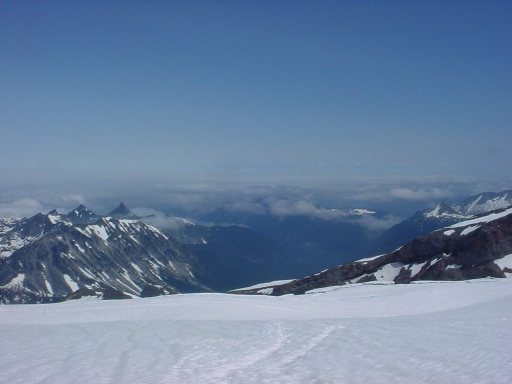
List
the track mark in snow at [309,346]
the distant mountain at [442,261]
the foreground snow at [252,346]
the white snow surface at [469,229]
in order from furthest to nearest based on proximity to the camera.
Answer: the white snow surface at [469,229], the distant mountain at [442,261], the track mark in snow at [309,346], the foreground snow at [252,346]

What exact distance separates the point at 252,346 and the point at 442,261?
76.1 metres

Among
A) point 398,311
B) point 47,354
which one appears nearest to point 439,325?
point 398,311

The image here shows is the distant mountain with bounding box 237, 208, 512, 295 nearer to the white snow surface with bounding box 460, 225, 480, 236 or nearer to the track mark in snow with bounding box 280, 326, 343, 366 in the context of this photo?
the white snow surface with bounding box 460, 225, 480, 236

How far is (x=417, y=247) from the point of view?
99.0 metres

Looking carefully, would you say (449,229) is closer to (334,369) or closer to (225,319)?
(225,319)

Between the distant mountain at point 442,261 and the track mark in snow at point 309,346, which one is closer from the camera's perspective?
the track mark in snow at point 309,346

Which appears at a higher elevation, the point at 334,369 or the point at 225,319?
the point at 334,369

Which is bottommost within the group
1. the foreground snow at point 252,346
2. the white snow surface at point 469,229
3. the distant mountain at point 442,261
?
the distant mountain at point 442,261

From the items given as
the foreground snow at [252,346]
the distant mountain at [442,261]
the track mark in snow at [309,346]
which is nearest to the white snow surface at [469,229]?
the distant mountain at [442,261]

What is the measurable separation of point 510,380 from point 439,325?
10824 millimetres

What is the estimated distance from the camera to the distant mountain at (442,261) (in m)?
79.8

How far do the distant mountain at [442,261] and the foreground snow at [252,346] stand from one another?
50232 mm

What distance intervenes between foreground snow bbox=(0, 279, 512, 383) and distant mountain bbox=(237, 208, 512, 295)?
50.2 m

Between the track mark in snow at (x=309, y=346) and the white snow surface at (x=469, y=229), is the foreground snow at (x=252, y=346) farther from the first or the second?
the white snow surface at (x=469, y=229)
